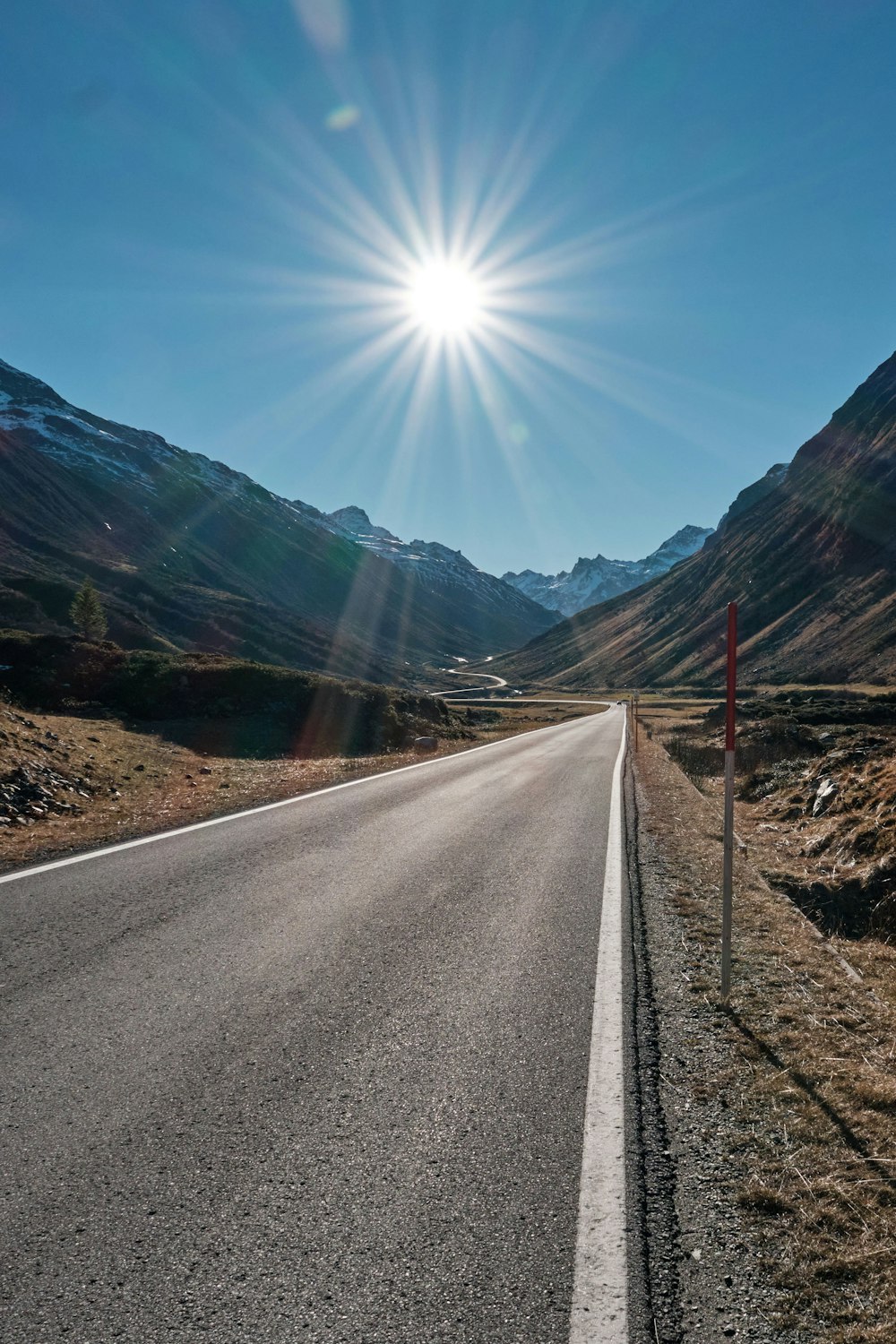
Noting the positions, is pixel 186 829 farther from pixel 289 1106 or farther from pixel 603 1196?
pixel 603 1196

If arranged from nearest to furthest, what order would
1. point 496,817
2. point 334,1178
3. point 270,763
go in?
point 334,1178 < point 496,817 < point 270,763

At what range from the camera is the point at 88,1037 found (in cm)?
458

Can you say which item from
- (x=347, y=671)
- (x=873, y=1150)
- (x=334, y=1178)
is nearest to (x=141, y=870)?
(x=334, y=1178)

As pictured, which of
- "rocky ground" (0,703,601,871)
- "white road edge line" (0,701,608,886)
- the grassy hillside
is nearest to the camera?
"white road edge line" (0,701,608,886)

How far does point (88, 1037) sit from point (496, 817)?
9.11 meters

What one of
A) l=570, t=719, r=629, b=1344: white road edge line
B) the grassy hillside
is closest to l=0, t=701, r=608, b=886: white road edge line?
the grassy hillside

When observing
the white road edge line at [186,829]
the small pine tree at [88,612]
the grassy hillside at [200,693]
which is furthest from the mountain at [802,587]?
the white road edge line at [186,829]

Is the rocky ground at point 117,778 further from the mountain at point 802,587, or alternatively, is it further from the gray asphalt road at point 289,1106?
the mountain at point 802,587

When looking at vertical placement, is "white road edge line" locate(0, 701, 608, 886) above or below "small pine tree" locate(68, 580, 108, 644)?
below

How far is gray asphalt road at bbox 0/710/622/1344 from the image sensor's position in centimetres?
265

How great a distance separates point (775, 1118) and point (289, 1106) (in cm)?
266

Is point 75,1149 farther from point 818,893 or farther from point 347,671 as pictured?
point 347,671

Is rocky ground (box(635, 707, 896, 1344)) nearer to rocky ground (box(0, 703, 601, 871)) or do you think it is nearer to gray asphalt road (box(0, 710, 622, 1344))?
gray asphalt road (box(0, 710, 622, 1344))

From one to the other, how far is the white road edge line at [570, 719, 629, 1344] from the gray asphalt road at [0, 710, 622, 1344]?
0.19 ft
